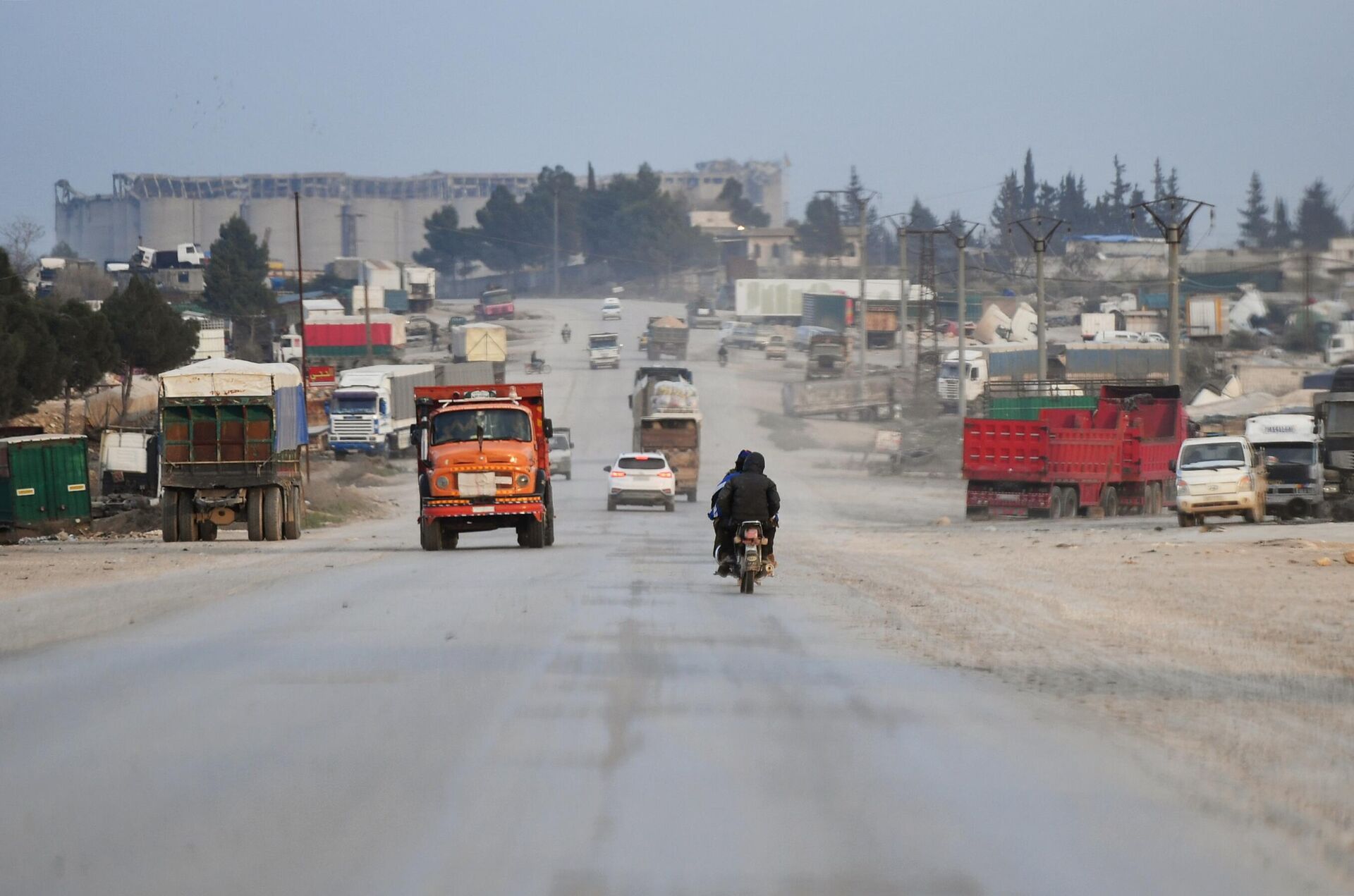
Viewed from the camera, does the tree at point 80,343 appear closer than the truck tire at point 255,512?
No

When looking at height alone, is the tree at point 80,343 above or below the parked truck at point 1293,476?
above

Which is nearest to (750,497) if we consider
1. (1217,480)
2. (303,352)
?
(1217,480)

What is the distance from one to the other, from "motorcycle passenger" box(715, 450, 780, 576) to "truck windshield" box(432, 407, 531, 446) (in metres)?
9.03

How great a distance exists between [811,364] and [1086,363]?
1863cm

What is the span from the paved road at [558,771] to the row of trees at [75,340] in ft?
154

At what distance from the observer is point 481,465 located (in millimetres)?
25859

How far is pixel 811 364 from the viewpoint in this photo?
102 meters

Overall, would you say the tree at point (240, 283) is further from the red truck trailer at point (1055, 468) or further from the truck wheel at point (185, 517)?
the truck wheel at point (185, 517)

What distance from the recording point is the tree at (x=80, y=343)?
64.9 metres

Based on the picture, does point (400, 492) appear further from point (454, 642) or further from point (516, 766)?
point (516, 766)

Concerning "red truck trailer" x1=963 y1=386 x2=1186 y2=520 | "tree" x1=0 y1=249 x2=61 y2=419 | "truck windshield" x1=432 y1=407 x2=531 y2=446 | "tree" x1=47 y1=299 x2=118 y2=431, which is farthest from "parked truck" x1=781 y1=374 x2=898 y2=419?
"truck windshield" x1=432 y1=407 x2=531 y2=446

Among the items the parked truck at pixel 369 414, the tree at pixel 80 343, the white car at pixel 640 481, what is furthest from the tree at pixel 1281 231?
the tree at pixel 80 343

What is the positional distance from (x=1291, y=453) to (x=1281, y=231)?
36.9ft

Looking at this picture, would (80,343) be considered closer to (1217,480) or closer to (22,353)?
(22,353)
